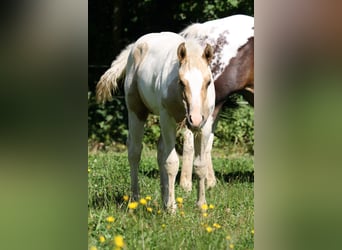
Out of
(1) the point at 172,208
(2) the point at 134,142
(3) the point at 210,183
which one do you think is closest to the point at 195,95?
(1) the point at 172,208

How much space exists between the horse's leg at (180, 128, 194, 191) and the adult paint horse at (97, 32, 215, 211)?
19 centimetres

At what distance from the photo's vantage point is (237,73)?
16.1 ft

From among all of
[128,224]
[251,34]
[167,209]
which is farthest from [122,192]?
[251,34]

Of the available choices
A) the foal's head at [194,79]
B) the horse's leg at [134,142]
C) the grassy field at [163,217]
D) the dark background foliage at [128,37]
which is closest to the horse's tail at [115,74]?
the horse's leg at [134,142]

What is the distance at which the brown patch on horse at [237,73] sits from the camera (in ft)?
16.0

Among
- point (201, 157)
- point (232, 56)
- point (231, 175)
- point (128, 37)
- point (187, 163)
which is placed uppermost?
point (128, 37)

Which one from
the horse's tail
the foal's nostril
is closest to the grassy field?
the foal's nostril

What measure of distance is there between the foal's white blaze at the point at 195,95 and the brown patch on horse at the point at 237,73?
1.59m

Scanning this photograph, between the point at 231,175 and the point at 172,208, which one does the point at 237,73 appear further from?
the point at 172,208

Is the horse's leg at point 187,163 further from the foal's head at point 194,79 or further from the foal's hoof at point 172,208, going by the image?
the foal's head at point 194,79

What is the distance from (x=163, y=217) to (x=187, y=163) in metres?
0.92

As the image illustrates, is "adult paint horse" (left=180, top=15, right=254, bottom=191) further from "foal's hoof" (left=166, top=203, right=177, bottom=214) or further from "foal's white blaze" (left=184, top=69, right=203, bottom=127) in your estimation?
"foal's white blaze" (left=184, top=69, right=203, bottom=127)
